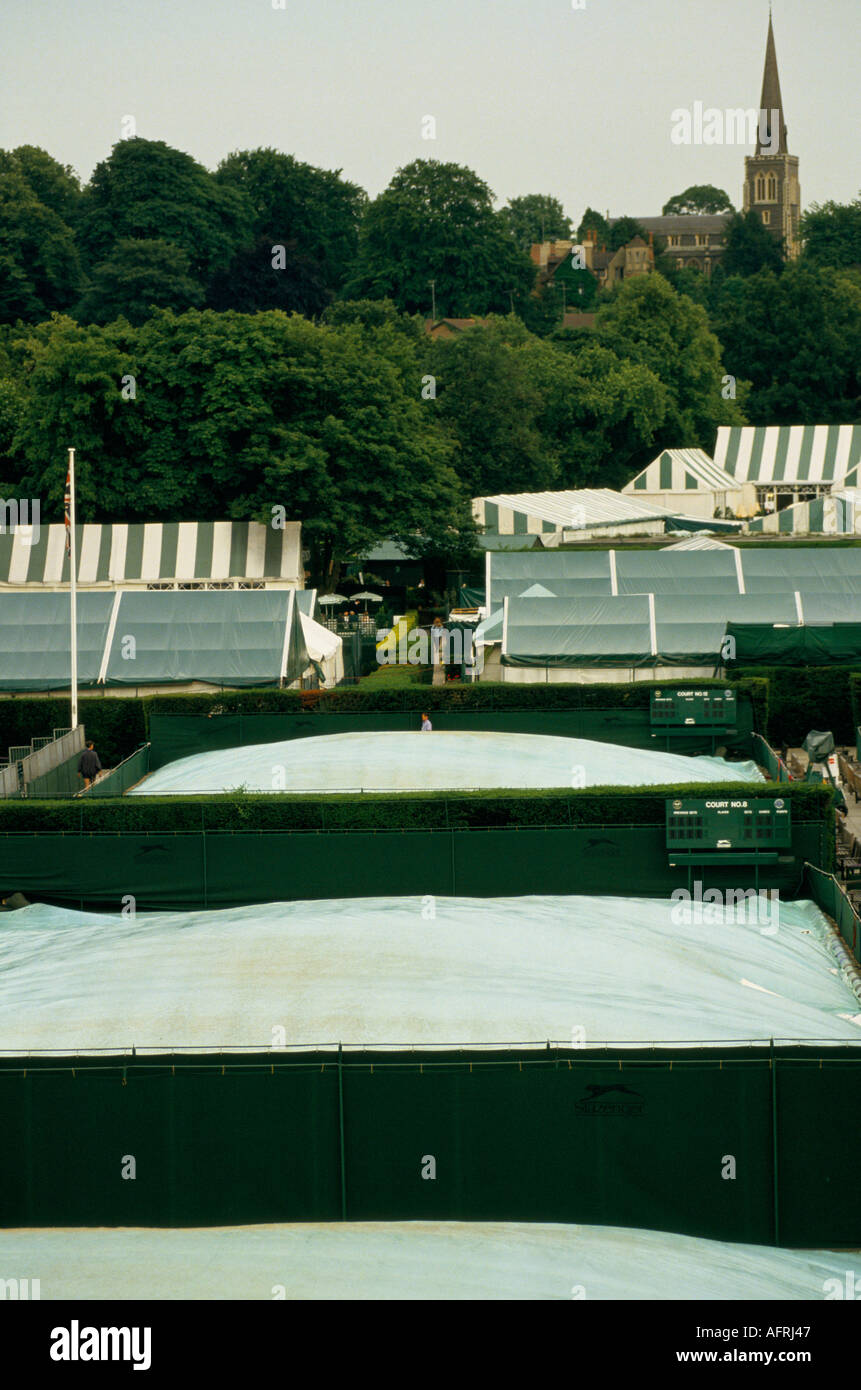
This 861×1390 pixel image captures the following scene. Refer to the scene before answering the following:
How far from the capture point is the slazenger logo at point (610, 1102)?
45.3ft

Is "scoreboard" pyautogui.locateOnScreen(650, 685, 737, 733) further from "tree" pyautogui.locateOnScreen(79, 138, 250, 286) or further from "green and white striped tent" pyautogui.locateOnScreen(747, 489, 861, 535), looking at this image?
"tree" pyautogui.locateOnScreen(79, 138, 250, 286)

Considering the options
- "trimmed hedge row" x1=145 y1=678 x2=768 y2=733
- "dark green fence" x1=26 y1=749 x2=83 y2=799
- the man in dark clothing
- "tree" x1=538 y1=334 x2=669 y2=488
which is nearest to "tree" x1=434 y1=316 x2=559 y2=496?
"tree" x1=538 y1=334 x2=669 y2=488

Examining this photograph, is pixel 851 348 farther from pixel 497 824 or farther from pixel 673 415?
pixel 497 824

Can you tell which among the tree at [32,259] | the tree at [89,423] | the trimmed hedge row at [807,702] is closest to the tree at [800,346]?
the tree at [32,259]

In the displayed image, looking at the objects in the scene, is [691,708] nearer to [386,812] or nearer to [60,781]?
[386,812]

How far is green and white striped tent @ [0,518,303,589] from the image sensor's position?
49.9 m

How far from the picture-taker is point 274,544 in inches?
2015

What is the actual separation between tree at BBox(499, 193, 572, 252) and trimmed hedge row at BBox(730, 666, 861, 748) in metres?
156

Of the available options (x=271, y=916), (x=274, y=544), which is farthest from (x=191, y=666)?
(x=271, y=916)

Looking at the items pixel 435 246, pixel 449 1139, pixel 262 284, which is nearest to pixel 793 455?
pixel 262 284

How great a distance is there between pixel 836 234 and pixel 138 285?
236 feet

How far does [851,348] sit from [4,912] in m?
95.1

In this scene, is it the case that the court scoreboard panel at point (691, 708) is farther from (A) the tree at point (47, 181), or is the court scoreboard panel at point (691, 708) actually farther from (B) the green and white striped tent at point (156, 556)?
(A) the tree at point (47, 181)

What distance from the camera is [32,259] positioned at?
108062 mm
